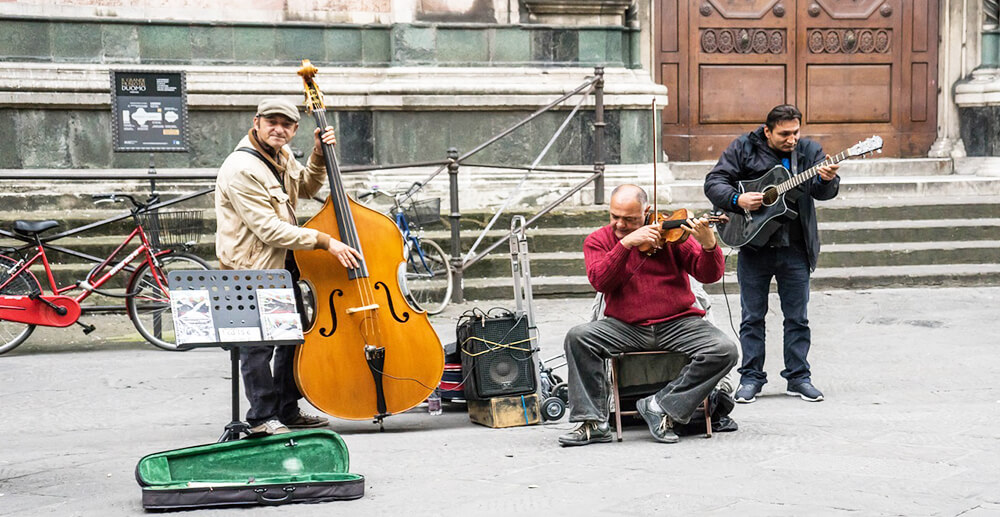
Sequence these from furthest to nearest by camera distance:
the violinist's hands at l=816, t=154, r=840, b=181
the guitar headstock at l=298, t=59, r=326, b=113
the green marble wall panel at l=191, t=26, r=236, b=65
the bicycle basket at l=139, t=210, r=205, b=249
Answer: the green marble wall panel at l=191, t=26, r=236, b=65 < the bicycle basket at l=139, t=210, r=205, b=249 < the violinist's hands at l=816, t=154, r=840, b=181 < the guitar headstock at l=298, t=59, r=326, b=113

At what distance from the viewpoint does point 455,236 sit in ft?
35.1

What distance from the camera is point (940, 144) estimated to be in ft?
45.8

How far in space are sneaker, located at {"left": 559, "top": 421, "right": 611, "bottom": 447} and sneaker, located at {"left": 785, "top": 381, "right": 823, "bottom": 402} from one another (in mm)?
1568

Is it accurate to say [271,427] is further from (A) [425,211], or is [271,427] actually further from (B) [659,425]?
(A) [425,211]

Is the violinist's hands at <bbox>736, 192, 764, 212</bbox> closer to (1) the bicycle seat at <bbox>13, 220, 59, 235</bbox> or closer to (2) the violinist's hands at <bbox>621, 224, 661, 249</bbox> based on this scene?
(2) the violinist's hands at <bbox>621, 224, 661, 249</bbox>

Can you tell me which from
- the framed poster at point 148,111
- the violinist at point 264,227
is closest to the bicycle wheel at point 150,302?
the framed poster at point 148,111

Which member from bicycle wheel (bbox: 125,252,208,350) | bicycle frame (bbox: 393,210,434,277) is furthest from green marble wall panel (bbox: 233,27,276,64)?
bicycle wheel (bbox: 125,252,208,350)

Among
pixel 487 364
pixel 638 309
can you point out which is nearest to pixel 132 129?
pixel 487 364

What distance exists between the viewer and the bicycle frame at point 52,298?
875 cm

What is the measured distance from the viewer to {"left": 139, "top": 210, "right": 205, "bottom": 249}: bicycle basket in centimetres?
925

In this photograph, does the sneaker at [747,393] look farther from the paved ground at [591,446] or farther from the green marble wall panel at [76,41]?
the green marble wall panel at [76,41]

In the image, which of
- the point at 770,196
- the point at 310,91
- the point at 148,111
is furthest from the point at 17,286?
the point at 770,196

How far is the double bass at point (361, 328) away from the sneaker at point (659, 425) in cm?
110

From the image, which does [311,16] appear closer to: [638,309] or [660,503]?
[638,309]
